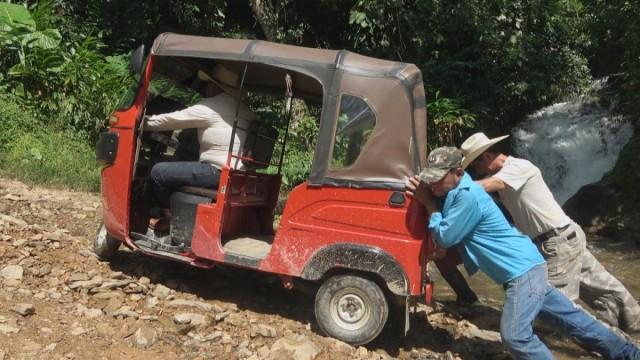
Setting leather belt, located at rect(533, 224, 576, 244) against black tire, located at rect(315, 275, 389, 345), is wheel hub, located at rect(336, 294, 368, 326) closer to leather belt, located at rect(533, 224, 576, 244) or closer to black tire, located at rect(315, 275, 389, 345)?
black tire, located at rect(315, 275, 389, 345)

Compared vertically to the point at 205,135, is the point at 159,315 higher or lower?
lower

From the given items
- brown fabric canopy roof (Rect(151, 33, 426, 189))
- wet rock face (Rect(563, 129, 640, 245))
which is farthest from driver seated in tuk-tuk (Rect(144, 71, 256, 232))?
wet rock face (Rect(563, 129, 640, 245))

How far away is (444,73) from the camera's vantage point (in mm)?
14258

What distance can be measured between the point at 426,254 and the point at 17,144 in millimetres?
8080

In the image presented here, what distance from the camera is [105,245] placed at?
5.69 m

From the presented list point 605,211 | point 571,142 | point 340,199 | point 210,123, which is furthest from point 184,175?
point 571,142

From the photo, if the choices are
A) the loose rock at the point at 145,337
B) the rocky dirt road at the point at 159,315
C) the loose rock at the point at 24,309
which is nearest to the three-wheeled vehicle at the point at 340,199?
the rocky dirt road at the point at 159,315

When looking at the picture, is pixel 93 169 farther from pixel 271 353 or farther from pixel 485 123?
pixel 485 123

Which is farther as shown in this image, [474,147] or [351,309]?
[474,147]

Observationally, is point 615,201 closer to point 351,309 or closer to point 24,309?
point 351,309

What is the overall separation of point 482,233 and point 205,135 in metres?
2.37

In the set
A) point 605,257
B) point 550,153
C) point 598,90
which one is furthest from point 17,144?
point 598,90

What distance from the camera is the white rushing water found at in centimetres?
1427

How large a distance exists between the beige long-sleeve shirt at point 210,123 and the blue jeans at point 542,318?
8.14 ft
